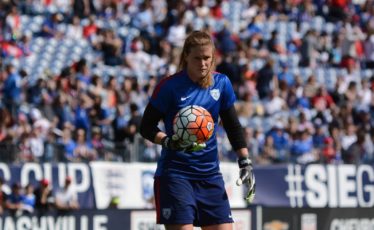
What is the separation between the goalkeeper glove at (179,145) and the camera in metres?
7.91

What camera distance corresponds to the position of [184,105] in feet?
→ 26.3

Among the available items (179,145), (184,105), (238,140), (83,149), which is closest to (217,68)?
(83,149)

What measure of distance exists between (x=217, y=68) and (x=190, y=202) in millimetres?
13415

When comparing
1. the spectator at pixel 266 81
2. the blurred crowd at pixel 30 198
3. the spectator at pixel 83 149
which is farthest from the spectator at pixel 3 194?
the spectator at pixel 266 81

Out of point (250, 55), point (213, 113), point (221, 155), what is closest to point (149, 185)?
point (221, 155)

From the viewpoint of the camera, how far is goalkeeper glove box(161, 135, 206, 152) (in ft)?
25.9

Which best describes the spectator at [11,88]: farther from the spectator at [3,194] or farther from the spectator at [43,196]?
the spectator at [43,196]

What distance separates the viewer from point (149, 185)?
16688 millimetres

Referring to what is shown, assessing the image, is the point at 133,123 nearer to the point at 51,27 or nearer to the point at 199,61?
the point at 51,27

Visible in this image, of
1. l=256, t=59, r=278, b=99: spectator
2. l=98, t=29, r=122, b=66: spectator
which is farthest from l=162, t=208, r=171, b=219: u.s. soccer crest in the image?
l=256, t=59, r=278, b=99: spectator

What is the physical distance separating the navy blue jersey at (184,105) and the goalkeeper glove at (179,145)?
0.12m

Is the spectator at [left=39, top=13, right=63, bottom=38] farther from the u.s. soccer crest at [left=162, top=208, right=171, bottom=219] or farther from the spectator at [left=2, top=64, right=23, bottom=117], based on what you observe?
the u.s. soccer crest at [left=162, top=208, right=171, bottom=219]

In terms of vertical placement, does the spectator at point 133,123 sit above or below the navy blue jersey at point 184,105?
above

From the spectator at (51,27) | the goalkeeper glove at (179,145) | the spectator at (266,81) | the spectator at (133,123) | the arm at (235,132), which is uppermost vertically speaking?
the spectator at (51,27)
